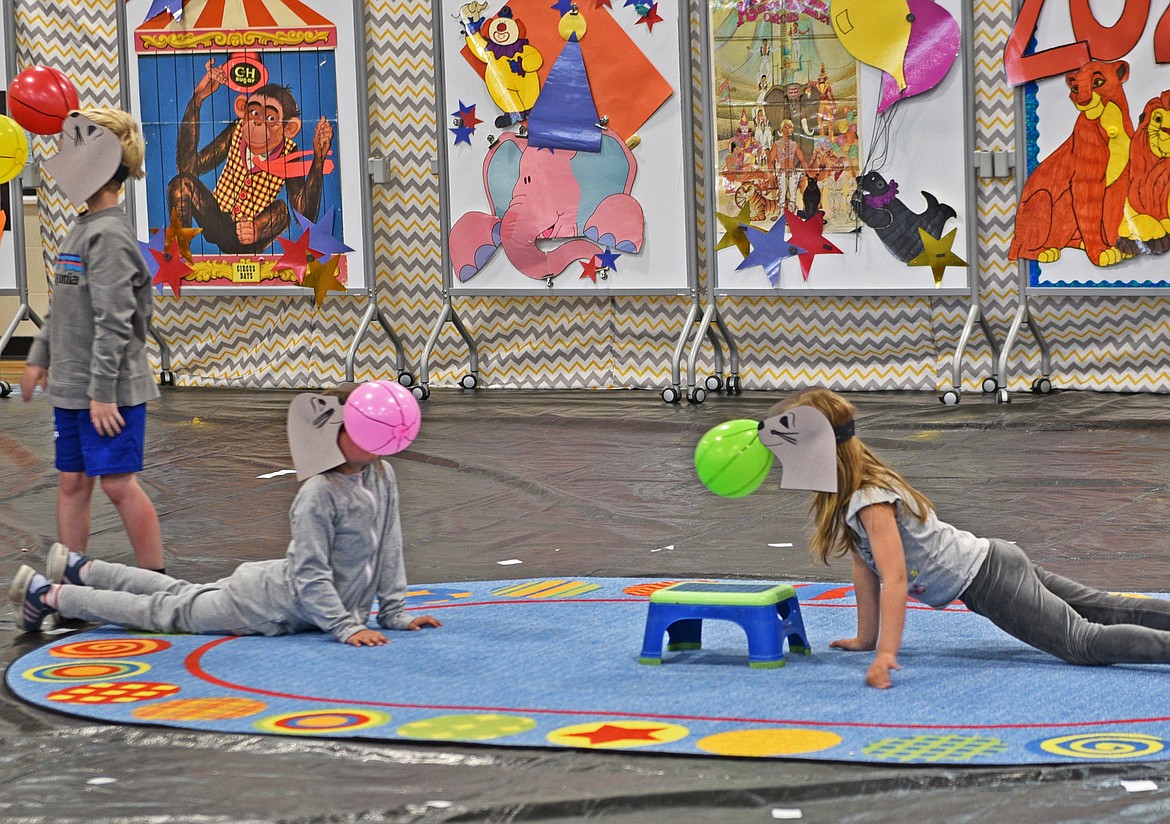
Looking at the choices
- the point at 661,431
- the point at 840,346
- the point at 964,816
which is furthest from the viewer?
the point at 840,346

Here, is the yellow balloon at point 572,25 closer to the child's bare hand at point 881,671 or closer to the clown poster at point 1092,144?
the clown poster at point 1092,144

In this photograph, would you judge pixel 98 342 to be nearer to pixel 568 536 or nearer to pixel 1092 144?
pixel 568 536

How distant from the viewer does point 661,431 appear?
22.7 ft

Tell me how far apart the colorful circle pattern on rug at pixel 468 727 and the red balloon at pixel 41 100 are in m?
2.22

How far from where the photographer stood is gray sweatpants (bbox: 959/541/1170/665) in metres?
3.17

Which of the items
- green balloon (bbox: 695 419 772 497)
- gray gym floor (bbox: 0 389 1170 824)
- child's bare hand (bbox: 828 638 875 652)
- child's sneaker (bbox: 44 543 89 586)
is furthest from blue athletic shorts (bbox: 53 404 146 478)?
child's bare hand (bbox: 828 638 875 652)

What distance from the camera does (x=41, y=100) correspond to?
14.2ft

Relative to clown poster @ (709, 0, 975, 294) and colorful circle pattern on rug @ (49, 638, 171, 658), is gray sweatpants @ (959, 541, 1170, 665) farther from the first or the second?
clown poster @ (709, 0, 975, 294)

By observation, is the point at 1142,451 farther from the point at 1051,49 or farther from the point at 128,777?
the point at 128,777

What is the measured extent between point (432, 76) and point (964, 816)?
6.84 metres

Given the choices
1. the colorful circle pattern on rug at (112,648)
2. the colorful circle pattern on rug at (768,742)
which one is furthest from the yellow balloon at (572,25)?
the colorful circle pattern on rug at (768,742)

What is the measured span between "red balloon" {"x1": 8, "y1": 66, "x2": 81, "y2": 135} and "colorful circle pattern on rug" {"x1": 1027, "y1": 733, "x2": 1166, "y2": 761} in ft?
9.94

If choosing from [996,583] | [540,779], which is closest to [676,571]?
[996,583]

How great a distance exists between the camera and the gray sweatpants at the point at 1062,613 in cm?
317
